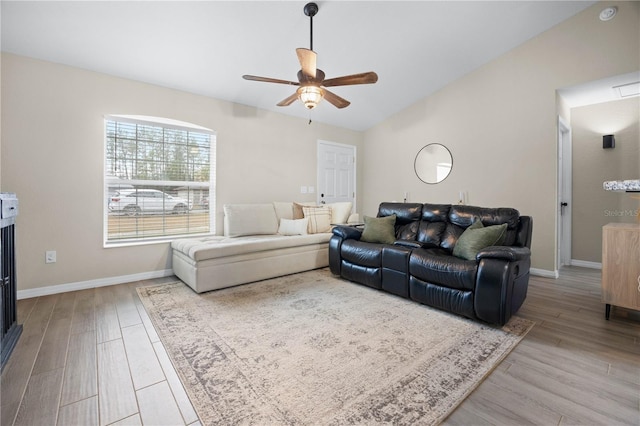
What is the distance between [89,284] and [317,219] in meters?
2.98

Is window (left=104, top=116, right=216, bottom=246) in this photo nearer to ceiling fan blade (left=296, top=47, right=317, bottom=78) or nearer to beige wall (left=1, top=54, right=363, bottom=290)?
beige wall (left=1, top=54, right=363, bottom=290)

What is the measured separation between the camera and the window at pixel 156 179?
339cm

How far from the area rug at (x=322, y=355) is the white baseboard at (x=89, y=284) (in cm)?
66

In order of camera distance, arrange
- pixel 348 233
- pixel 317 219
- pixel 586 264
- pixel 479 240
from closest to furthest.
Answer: pixel 479 240 < pixel 348 233 < pixel 586 264 < pixel 317 219

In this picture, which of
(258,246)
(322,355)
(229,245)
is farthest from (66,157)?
(322,355)

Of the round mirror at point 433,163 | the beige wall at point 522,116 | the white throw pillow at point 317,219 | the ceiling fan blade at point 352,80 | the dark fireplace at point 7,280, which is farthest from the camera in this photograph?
the round mirror at point 433,163

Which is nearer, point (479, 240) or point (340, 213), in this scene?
point (479, 240)

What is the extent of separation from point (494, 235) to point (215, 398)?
2584 millimetres

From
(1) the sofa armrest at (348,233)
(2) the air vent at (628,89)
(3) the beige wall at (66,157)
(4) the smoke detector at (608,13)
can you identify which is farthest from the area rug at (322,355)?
(4) the smoke detector at (608,13)

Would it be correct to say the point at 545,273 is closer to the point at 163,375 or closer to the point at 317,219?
the point at 317,219

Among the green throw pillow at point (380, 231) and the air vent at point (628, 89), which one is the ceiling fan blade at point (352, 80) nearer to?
the green throw pillow at point (380, 231)

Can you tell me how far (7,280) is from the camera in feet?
6.62

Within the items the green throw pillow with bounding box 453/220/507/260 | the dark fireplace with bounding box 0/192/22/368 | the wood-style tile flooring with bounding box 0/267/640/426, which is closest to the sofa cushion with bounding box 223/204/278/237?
the wood-style tile flooring with bounding box 0/267/640/426

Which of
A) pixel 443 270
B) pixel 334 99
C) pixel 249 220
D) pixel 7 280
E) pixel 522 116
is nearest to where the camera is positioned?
pixel 7 280
